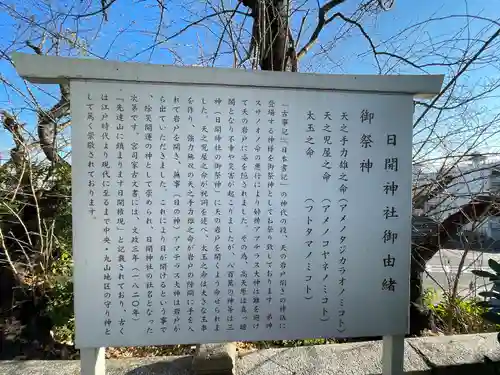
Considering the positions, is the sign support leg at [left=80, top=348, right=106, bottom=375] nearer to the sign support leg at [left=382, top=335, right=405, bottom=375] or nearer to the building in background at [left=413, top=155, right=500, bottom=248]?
the sign support leg at [left=382, top=335, right=405, bottom=375]

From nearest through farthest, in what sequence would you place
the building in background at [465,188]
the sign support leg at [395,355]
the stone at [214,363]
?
the sign support leg at [395,355]
the stone at [214,363]
the building in background at [465,188]

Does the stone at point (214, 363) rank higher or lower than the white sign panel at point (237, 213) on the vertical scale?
lower

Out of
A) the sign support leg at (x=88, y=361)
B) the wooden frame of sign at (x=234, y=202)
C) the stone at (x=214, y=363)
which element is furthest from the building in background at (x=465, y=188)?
the sign support leg at (x=88, y=361)

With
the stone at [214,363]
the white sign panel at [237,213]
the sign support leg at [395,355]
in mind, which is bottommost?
the stone at [214,363]

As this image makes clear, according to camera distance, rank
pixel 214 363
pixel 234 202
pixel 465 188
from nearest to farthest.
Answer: pixel 234 202 → pixel 214 363 → pixel 465 188

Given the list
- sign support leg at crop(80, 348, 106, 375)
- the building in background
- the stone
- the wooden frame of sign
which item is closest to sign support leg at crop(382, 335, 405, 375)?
the wooden frame of sign

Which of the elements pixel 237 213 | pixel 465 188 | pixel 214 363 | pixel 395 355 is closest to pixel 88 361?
pixel 214 363

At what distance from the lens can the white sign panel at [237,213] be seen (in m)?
1.54

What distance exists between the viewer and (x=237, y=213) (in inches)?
62.7

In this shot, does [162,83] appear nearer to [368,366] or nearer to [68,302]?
[368,366]

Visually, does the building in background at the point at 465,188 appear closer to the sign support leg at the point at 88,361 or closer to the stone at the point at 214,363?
the stone at the point at 214,363

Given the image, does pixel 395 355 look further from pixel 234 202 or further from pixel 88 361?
pixel 88 361

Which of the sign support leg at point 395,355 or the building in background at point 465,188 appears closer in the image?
the sign support leg at point 395,355

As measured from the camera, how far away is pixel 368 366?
6.50ft
